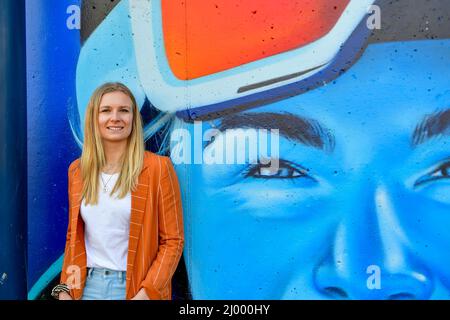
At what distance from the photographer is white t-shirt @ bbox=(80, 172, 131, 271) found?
2555 mm

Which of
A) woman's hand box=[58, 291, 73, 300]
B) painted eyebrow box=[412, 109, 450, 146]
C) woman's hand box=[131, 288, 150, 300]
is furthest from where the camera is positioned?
painted eyebrow box=[412, 109, 450, 146]

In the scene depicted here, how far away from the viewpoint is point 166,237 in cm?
263

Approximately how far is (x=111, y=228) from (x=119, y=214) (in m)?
0.08

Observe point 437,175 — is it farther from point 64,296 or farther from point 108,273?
point 64,296

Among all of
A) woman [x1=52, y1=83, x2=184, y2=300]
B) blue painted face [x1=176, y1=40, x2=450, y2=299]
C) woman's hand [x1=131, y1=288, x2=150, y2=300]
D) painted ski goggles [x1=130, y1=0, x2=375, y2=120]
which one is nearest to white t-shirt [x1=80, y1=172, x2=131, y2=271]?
woman [x1=52, y1=83, x2=184, y2=300]

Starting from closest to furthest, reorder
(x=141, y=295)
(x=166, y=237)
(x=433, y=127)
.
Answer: (x=141, y=295) < (x=166, y=237) < (x=433, y=127)

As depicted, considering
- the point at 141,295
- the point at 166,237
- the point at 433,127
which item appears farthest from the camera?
the point at 433,127

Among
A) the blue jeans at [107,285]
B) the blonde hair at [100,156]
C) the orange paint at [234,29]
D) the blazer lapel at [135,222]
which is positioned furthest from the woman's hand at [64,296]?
the orange paint at [234,29]

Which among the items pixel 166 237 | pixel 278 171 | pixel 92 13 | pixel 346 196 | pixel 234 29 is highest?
pixel 92 13

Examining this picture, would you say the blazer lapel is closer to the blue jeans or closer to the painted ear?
the blue jeans

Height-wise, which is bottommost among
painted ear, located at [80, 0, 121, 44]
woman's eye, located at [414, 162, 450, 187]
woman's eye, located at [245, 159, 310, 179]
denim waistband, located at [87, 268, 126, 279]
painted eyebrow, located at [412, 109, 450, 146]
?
denim waistband, located at [87, 268, 126, 279]

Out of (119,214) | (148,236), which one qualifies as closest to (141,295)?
(148,236)

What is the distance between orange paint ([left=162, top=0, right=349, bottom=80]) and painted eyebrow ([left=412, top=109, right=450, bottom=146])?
0.74m
